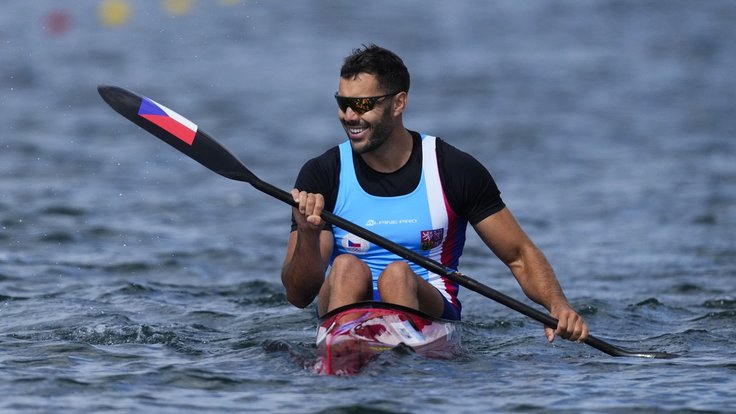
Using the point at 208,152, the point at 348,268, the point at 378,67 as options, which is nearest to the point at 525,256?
the point at 348,268

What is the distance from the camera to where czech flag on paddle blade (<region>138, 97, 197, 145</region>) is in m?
6.87

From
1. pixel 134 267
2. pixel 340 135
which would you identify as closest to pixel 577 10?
pixel 340 135

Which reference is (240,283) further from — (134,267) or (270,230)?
(270,230)

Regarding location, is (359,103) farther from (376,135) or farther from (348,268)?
(348,268)

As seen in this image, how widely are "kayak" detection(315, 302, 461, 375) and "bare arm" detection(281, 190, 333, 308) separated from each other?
0.72 ft

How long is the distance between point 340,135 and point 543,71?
26.2 feet

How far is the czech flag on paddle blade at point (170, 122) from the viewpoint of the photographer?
6.87 m

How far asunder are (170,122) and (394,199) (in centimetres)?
126

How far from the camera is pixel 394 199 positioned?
21.9ft

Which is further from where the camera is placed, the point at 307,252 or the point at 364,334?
the point at 307,252

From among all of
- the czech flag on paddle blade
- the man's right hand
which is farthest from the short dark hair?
the czech flag on paddle blade

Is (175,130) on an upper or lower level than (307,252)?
upper

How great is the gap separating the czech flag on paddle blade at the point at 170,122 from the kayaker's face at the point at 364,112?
0.92 meters

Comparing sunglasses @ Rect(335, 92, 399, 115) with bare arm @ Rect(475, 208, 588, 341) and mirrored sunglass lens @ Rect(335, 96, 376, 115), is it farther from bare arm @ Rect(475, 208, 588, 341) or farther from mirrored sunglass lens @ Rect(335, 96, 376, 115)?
bare arm @ Rect(475, 208, 588, 341)
